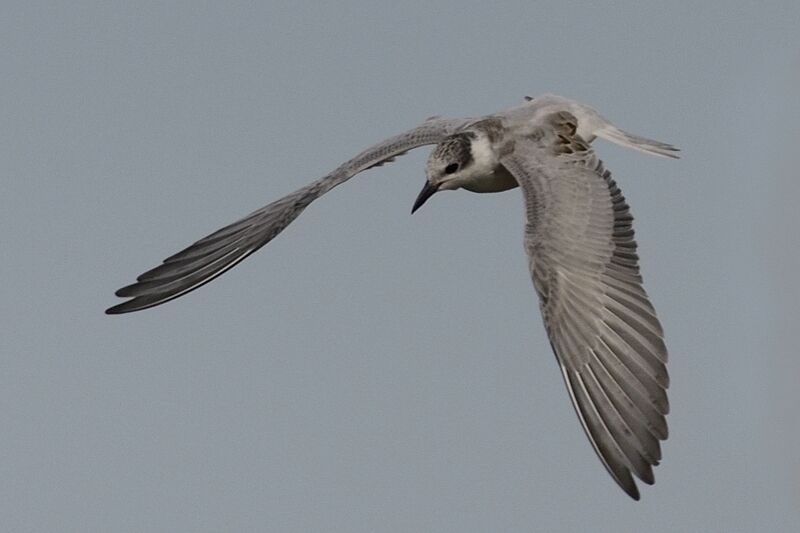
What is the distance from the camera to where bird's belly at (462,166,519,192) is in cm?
1509

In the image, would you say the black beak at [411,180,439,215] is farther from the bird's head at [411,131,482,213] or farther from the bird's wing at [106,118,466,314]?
the bird's wing at [106,118,466,314]

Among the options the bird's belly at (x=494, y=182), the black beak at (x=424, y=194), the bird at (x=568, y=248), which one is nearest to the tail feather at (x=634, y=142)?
the bird at (x=568, y=248)

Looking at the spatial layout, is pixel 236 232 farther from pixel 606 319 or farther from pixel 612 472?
pixel 612 472

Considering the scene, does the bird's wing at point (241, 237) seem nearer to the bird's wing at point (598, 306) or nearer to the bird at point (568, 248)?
the bird at point (568, 248)

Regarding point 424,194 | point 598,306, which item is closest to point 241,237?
point 424,194

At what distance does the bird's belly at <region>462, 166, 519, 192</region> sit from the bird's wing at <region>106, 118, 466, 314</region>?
118 cm

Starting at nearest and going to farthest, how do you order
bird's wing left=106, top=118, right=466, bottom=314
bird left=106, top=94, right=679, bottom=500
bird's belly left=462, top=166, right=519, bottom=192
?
1. bird left=106, top=94, right=679, bottom=500
2. bird's wing left=106, top=118, right=466, bottom=314
3. bird's belly left=462, top=166, right=519, bottom=192

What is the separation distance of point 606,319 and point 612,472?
173 centimetres

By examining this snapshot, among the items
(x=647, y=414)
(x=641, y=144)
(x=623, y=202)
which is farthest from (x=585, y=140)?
(x=647, y=414)

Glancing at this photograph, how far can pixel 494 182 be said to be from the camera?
601 inches

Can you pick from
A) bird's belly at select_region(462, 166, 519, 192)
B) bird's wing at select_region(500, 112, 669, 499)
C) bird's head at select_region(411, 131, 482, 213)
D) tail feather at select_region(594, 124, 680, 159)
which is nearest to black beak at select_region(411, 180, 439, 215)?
bird's head at select_region(411, 131, 482, 213)

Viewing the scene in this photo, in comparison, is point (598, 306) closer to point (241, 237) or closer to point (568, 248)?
point (568, 248)

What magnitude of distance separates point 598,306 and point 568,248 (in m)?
0.65

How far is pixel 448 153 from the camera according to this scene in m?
14.9
